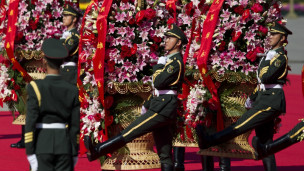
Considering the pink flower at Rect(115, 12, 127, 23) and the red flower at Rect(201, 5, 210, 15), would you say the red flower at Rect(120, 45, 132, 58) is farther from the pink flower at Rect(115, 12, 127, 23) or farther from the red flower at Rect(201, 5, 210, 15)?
the red flower at Rect(201, 5, 210, 15)

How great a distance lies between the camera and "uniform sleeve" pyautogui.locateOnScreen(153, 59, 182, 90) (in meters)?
8.15

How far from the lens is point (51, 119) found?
6262mm

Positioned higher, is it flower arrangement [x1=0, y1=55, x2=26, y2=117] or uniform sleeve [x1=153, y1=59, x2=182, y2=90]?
uniform sleeve [x1=153, y1=59, x2=182, y2=90]

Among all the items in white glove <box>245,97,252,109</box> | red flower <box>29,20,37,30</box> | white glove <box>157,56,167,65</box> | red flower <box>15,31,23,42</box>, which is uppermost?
white glove <box>157,56,167,65</box>

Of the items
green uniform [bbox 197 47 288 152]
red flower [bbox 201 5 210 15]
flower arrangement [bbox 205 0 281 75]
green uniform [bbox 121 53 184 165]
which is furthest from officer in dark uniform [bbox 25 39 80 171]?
red flower [bbox 201 5 210 15]

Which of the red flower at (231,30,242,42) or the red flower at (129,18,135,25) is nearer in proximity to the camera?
the red flower at (129,18,135,25)

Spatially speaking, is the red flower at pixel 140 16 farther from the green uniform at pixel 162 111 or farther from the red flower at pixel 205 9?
the red flower at pixel 205 9

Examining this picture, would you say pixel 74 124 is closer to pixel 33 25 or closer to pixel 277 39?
pixel 277 39

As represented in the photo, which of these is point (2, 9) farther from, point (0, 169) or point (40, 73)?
point (0, 169)

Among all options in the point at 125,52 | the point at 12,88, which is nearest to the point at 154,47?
the point at 125,52

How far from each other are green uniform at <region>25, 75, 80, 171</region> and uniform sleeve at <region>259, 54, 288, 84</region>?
2746 mm

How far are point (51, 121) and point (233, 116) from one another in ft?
10.5

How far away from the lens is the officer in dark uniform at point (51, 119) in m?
6.19

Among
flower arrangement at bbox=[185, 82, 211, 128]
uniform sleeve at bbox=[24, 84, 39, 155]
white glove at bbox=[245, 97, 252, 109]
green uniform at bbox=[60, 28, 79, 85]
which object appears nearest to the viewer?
uniform sleeve at bbox=[24, 84, 39, 155]
